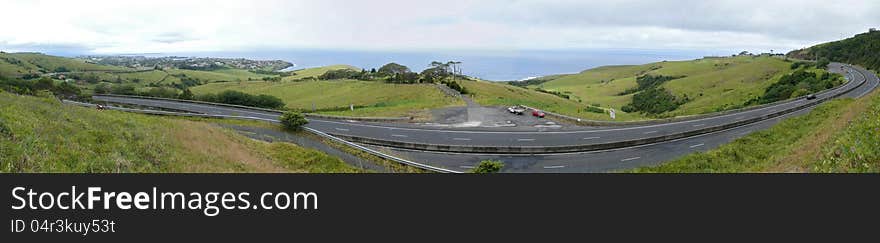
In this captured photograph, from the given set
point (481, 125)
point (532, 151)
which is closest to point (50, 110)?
point (532, 151)

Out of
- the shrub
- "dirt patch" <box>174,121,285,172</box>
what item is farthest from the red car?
the shrub

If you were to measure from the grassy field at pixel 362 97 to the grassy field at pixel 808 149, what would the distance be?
2239cm

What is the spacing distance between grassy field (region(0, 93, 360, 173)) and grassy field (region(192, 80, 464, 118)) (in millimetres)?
18781

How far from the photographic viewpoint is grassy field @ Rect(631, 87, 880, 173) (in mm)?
10273

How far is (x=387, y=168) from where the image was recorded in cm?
2131

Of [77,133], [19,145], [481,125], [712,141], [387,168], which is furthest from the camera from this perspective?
[481,125]

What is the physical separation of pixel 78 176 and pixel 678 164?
798 inches

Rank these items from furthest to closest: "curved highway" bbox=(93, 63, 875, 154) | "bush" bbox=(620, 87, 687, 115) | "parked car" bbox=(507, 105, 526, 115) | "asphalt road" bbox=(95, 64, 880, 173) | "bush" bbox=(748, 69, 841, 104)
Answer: "bush" bbox=(620, 87, 687, 115)
"bush" bbox=(748, 69, 841, 104)
"parked car" bbox=(507, 105, 526, 115)
"curved highway" bbox=(93, 63, 875, 154)
"asphalt road" bbox=(95, 64, 880, 173)

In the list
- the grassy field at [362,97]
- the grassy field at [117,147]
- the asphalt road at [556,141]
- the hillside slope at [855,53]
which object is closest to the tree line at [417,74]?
the grassy field at [362,97]

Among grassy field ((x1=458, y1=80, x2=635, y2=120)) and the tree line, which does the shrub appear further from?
the tree line

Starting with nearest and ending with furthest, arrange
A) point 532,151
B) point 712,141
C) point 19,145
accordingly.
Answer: point 19,145, point 532,151, point 712,141

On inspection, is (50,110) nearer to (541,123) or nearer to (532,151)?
(532,151)

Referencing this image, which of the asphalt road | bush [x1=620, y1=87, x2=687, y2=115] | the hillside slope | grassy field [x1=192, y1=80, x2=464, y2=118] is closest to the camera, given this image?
the asphalt road

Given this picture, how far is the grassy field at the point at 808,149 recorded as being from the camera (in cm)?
1027
